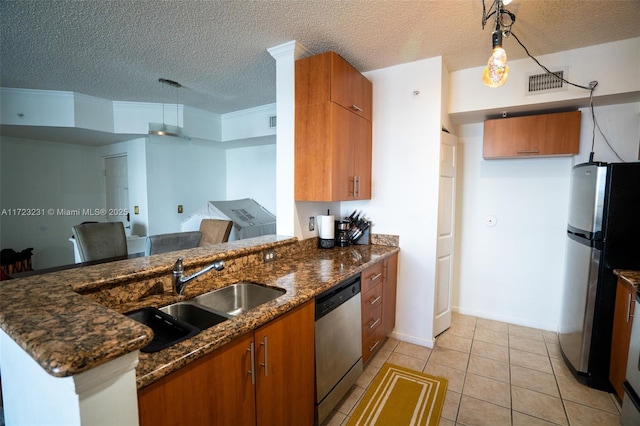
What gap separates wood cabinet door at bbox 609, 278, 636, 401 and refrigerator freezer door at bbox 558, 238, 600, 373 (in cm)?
12

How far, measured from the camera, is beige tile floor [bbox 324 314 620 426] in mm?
1825

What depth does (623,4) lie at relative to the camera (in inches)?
70.4

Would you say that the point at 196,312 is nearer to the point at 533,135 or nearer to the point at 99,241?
the point at 99,241

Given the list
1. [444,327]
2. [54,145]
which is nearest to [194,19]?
[444,327]

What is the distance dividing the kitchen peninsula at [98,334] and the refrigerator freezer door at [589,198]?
181 cm

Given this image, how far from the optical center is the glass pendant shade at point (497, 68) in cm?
141

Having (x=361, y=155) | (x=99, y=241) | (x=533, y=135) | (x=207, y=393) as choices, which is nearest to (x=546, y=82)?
(x=533, y=135)

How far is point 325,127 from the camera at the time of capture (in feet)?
7.22

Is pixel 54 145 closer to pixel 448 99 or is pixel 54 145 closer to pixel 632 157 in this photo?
pixel 448 99

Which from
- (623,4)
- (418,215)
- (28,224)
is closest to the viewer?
(623,4)

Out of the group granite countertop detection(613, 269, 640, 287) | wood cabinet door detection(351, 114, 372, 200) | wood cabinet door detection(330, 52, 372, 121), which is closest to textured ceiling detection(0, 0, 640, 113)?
wood cabinet door detection(330, 52, 372, 121)

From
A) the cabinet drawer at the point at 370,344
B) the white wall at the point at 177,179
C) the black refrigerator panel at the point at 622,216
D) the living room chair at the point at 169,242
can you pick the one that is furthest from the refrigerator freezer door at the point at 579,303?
the white wall at the point at 177,179

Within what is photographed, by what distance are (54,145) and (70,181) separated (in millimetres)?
568

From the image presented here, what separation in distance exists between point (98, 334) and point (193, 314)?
27.9 inches
